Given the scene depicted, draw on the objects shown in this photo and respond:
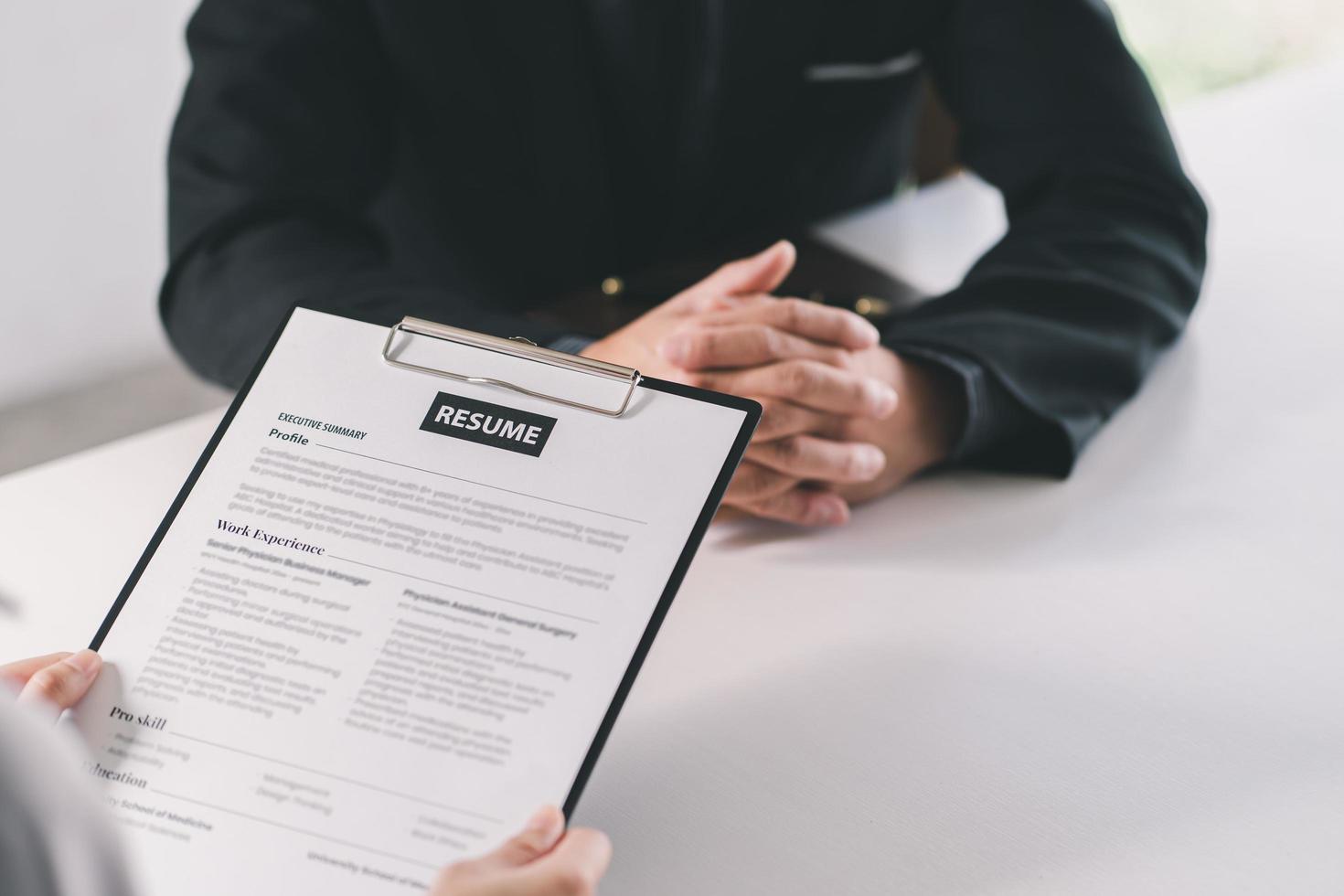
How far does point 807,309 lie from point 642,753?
0.28 metres

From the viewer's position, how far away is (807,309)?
66 centimetres

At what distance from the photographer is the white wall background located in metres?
1.67

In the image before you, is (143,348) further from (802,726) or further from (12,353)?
(802,726)

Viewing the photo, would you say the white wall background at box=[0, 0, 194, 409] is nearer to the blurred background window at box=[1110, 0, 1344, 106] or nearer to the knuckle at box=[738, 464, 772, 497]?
the knuckle at box=[738, 464, 772, 497]

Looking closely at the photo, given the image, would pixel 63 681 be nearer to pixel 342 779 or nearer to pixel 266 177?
pixel 342 779

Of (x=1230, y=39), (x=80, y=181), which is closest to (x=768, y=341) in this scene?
(x=80, y=181)

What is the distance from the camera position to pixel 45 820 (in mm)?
227

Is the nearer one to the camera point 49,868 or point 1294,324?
point 49,868

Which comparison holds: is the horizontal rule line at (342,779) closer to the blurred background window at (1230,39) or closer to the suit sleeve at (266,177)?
the suit sleeve at (266,177)

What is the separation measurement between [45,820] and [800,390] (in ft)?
1.54

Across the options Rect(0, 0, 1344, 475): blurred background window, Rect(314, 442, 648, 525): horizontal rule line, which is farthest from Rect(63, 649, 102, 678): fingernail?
Rect(0, 0, 1344, 475): blurred background window

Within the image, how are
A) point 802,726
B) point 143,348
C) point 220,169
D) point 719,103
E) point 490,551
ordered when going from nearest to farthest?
1. point 490,551
2. point 802,726
3. point 220,169
4. point 719,103
5. point 143,348

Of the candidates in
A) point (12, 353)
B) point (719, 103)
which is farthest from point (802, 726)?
A: point (12, 353)

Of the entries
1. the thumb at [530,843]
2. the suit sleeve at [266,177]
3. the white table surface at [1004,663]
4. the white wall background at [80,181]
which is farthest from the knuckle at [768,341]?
the white wall background at [80,181]
